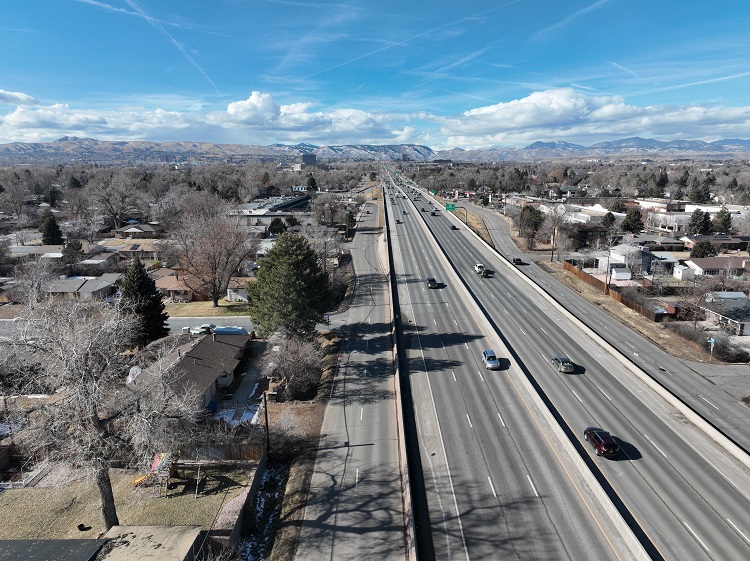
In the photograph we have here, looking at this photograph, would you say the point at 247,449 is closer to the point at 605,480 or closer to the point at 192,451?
the point at 192,451

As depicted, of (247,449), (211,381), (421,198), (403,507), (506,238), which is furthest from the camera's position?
(421,198)

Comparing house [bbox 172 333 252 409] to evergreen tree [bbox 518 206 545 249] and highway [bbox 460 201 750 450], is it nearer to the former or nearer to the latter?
highway [bbox 460 201 750 450]

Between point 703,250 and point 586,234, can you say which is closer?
point 703,250

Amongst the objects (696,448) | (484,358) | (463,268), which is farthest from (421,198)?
(696,448)

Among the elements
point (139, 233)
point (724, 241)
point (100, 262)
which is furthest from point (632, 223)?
point (139, 233)

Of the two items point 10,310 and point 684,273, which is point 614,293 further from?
point 10,310

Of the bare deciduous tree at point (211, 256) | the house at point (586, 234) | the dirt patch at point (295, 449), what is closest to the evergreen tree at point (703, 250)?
the house at point (586, 234)

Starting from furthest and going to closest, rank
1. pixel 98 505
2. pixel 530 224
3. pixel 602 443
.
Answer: pixel 530 224 < pixel 602 443 < pixel 98 505
